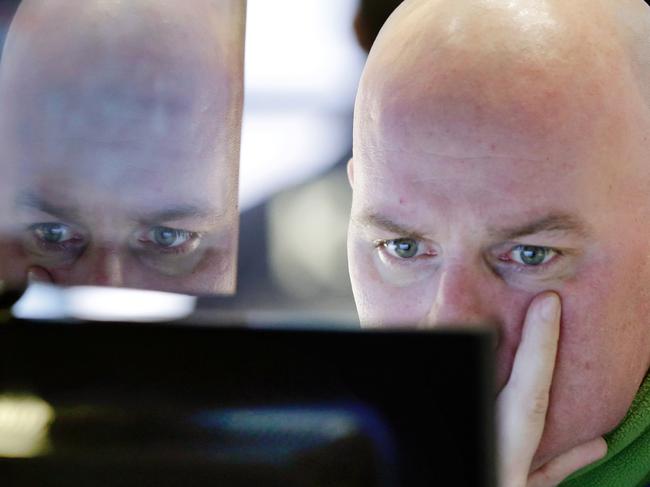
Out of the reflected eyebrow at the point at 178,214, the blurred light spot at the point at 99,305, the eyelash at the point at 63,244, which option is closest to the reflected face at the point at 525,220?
the reflected eyebrow at the point at 178,214

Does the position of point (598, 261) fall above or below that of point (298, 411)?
below

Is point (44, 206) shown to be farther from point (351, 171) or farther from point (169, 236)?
point (351, 171)

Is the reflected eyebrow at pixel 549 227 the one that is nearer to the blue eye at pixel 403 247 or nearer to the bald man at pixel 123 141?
the blue eye at pixel 403 247

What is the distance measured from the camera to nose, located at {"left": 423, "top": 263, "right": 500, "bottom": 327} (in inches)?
28.7

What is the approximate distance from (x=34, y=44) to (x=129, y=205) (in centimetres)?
19

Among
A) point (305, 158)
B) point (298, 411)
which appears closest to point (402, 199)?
point (305, 158)

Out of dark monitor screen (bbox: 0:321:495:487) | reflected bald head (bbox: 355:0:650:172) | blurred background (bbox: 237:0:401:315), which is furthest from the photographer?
blurred background (bbox: 237:0:401:315)

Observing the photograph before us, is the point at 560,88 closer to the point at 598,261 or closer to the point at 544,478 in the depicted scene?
the point at 598,261

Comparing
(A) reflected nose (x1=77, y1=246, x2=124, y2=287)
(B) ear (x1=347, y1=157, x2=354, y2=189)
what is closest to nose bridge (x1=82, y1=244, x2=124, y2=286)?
(A) reflected nose (x1=77, y1=246, x2=124, y2=287)

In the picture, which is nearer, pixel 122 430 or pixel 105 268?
pixel 122 430

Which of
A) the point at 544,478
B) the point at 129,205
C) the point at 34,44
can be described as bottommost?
the point at 544,478

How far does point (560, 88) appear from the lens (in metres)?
0.72

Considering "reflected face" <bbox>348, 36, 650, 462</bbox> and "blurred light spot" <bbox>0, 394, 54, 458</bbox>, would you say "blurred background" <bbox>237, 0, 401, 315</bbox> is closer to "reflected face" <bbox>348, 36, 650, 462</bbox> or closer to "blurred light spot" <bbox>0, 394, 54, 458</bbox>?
"reflected face" <bbox>348, 36, 650, 462</bbox>

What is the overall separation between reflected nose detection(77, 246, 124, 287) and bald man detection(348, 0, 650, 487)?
0.26m
